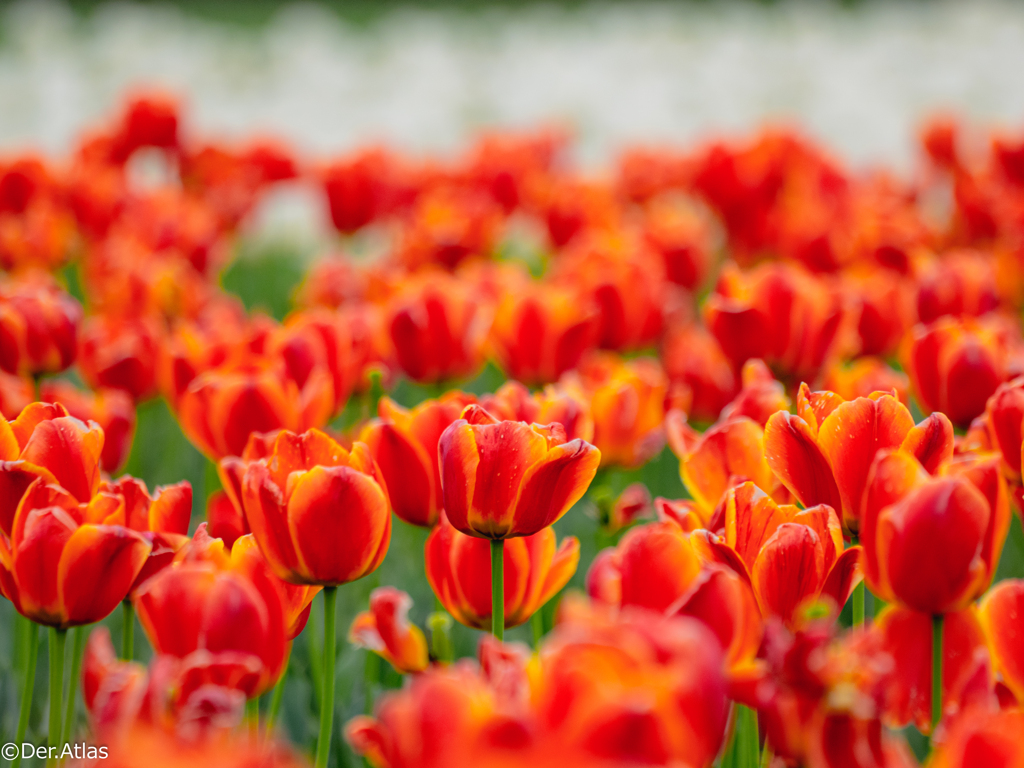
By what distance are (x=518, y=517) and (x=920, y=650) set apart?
34 cm

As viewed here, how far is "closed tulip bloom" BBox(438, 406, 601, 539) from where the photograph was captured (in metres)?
0.93

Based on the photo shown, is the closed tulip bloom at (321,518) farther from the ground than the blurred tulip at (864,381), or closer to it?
closer to it

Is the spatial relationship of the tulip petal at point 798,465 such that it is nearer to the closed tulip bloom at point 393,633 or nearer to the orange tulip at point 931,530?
the orange tulip at point 931,530

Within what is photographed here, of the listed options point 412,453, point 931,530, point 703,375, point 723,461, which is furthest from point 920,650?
point 703,375

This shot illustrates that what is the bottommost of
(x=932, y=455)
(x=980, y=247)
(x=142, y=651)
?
(x=142, y=651)

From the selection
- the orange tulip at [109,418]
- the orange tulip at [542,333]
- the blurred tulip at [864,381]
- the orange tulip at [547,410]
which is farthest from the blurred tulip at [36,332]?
the blurred tulip at [864,381]

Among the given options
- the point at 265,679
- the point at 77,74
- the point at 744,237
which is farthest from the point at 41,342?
the point at 77,74

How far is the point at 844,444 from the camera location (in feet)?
3.03

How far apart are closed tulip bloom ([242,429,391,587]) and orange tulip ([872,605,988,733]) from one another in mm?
412

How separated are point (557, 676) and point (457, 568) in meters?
0.52

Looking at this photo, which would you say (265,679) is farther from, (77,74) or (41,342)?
(77,74)

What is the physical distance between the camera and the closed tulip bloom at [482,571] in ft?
3.43

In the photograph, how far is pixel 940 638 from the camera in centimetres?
83

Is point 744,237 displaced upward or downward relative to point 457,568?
upward
